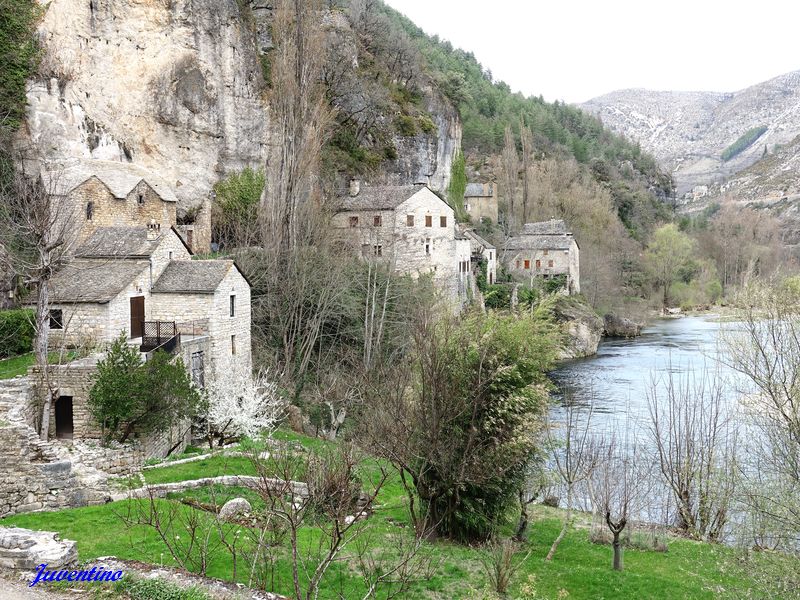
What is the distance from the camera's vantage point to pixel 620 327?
58250 mm

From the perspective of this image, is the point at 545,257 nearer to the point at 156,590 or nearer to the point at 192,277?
the point at 192,277

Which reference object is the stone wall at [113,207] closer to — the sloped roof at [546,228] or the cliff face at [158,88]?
the cliff face at [158,88]

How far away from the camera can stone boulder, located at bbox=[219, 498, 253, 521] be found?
12.8m

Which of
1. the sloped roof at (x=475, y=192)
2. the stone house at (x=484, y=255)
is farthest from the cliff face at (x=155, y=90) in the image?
the sloped roof at (x=475, y=192)

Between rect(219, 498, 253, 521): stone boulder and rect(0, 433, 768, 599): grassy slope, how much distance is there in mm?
400

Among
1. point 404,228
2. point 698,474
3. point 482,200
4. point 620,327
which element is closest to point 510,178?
point 482,200

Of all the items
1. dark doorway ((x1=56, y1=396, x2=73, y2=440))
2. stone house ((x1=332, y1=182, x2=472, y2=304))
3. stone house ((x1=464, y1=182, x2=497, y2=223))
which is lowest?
dark doorway ((x1=56, y1=396, x2=73, y2=440))

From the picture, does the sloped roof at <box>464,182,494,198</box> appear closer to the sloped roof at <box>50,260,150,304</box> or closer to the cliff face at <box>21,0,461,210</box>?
the cliff face at <box>21,0,461,210</box>

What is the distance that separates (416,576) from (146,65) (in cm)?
3122

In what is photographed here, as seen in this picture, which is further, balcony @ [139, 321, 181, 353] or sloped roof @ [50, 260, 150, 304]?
sloped roof @ [50, 260, 150, 304]

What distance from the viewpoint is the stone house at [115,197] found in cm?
2897

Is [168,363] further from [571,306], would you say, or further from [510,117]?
[510,117]

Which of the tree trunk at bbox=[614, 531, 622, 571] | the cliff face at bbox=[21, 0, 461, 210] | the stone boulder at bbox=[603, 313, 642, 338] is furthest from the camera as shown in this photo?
the stone boulder at bbox=[603, 313, 642, 338]

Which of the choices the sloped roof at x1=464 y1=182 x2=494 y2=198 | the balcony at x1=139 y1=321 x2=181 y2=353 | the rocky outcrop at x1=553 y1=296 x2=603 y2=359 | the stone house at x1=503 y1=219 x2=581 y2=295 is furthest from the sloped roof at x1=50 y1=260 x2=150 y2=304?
the sloped roof at x1=464 y1=182 x2=494 y2=198
